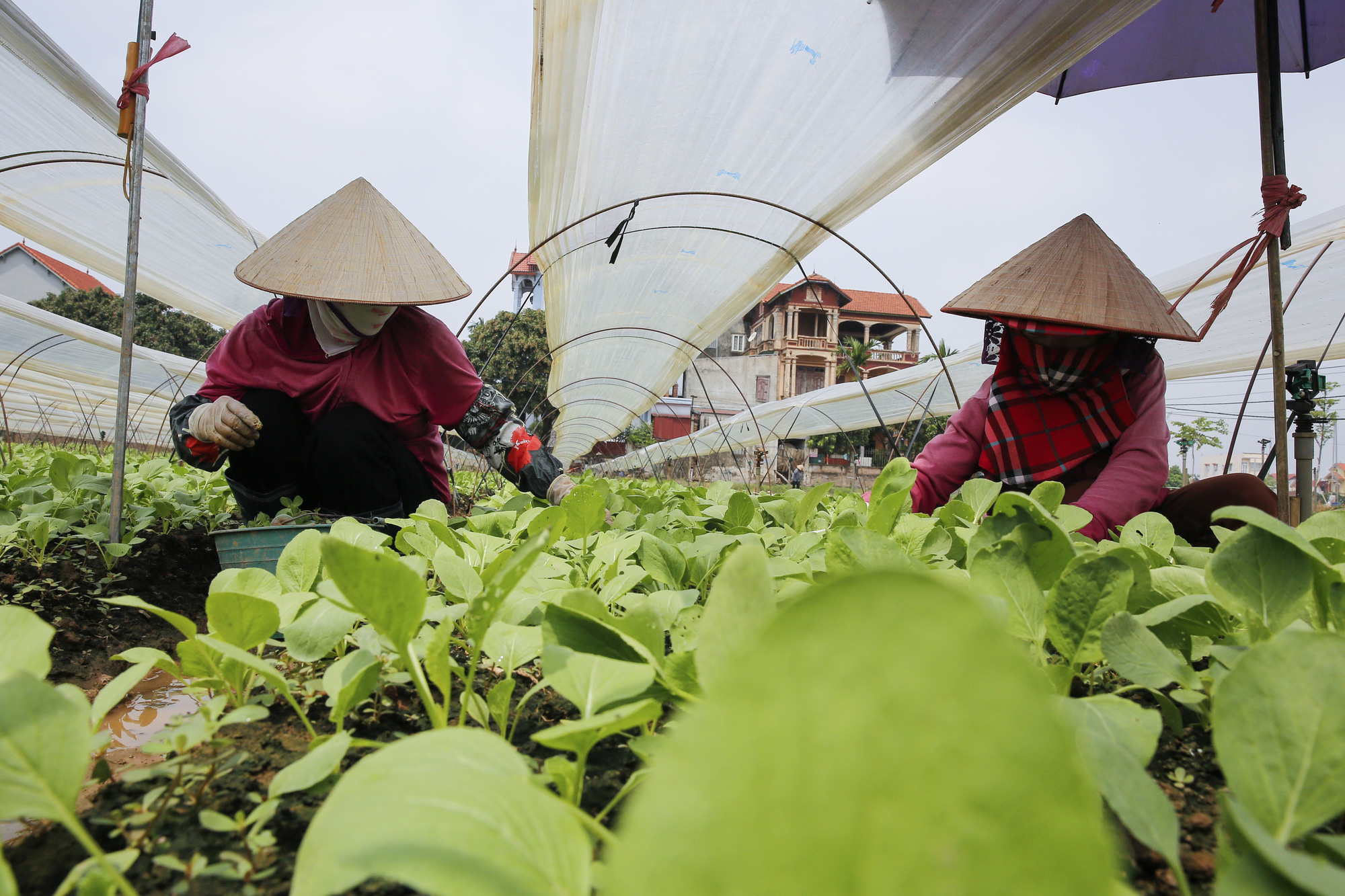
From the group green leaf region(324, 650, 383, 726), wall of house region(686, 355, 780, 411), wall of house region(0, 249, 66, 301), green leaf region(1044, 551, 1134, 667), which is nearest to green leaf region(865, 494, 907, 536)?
green leaf region(1044, 551, 1134, 667)

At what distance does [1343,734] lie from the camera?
302 millimetres

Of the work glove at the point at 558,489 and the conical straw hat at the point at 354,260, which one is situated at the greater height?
the conical straw hat at the point at 354,260

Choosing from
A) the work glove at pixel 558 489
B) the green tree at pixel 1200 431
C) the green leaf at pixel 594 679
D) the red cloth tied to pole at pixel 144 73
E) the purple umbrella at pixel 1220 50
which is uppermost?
the purple umbrella at pixel 1220 50

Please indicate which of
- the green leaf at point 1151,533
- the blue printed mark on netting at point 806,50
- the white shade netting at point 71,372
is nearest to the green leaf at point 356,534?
the green leaf at point 1151,533

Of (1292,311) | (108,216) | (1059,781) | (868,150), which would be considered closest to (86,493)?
(1059,781)

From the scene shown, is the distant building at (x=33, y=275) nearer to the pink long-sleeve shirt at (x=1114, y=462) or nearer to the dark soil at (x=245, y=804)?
the pink long-sleeve shirt at (x=1114, y=462)

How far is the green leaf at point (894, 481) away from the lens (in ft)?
2.74

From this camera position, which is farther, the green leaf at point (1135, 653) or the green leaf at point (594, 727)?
the green leaf at point (1135, 653)

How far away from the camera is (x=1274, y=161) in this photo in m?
1.79

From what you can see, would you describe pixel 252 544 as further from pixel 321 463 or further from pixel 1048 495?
pixel 1048 495

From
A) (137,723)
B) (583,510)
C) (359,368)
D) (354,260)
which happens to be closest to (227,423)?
(359,368)

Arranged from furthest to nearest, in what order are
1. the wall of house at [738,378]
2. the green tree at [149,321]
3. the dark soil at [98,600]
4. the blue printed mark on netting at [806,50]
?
the wall of house at [738,378] → the green tree at [149,321] → the blue printed mark on netting at [806,50] → the dark soil at [98,600]

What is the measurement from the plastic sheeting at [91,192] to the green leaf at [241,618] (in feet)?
11.2

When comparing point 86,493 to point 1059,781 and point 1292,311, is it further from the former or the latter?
point 1292,311
